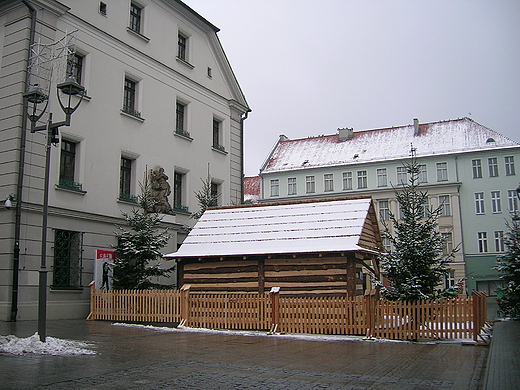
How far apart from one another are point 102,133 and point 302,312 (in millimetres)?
12064

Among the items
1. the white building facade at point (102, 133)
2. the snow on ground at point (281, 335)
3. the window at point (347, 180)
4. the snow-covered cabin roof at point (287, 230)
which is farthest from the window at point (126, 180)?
the window at point (347, 180)

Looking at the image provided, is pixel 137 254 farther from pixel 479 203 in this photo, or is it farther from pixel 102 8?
pixel 479 203

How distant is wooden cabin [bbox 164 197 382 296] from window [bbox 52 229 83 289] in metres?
4.41

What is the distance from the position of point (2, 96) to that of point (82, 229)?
19.0ft

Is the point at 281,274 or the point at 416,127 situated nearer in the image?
the point at 281,274

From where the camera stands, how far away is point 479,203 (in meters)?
49.9

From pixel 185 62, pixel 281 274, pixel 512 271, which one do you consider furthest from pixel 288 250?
pixel 185 62

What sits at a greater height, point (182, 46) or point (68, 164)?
point (182, 46)

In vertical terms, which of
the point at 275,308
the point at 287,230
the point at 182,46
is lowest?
the point at 275,308

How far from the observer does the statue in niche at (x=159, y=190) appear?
81.0 ft

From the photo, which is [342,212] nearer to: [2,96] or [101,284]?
[101,284]

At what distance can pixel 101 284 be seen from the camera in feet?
67.4

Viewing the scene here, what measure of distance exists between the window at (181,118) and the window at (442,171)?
31406mm

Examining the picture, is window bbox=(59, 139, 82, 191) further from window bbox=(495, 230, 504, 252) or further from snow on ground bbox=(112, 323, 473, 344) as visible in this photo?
window bbox=(495, 230, 504, 252)
